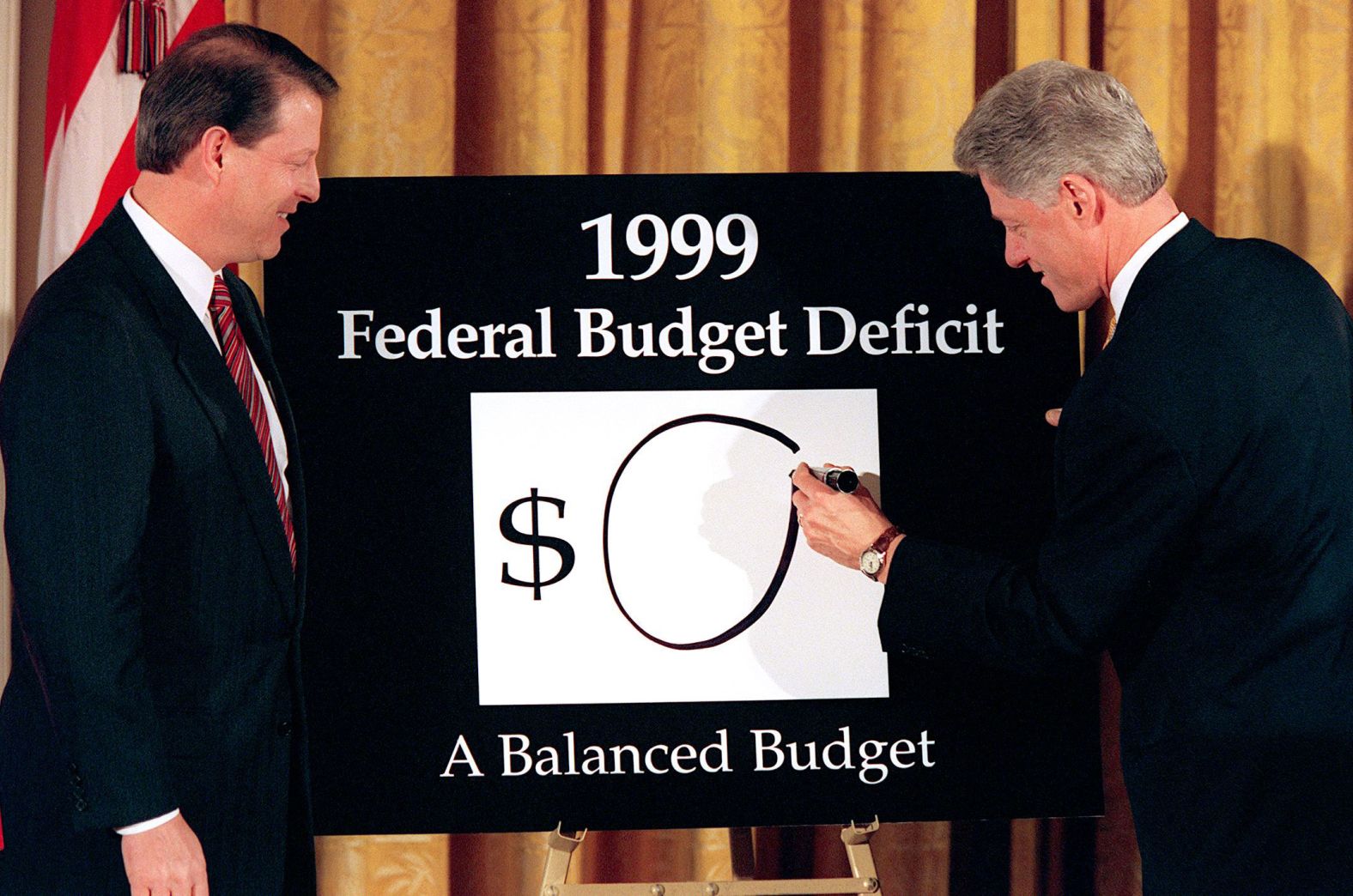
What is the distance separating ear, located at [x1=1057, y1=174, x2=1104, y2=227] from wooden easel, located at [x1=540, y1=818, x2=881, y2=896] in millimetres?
924

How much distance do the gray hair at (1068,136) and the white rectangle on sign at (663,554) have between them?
46cm

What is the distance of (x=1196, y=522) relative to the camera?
1394 mm

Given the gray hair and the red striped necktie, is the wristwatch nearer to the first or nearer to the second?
→ the gray hair

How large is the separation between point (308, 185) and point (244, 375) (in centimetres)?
26

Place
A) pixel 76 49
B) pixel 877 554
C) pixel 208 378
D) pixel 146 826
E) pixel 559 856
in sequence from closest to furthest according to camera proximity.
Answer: pixel 146 826
pixel 208 378
pixel 877 554
pixel 559 856
pixel 76 49

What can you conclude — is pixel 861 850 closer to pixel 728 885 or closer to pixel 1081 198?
pixel 728 885

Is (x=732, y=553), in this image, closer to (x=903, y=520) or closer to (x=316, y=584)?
(x=903, y=520)

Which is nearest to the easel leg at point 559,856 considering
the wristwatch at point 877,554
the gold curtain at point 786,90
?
the gold curtain at point 786,90

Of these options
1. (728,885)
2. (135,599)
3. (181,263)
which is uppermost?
(181,263)

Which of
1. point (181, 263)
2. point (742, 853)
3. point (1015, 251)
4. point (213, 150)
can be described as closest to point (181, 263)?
point (181, 263)

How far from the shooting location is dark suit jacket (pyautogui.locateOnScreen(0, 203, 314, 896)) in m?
1.27

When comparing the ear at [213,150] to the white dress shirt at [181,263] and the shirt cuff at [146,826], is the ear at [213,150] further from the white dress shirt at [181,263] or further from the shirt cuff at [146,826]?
the shirt cuff at [146,826]

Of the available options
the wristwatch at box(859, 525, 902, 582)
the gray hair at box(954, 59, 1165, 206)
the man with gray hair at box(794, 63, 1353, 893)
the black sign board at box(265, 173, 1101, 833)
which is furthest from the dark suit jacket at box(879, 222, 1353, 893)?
the black sign board at box(265, 173, 1101, 833)

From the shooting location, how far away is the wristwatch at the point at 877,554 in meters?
1.66
